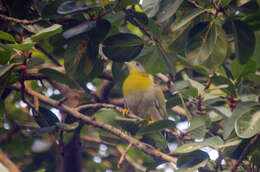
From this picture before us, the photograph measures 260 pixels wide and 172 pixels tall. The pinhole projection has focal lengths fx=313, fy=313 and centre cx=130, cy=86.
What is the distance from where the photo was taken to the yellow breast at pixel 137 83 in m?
3.93

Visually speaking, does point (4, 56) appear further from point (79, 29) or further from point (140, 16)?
point (140, 16)

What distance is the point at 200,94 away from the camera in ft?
7.49

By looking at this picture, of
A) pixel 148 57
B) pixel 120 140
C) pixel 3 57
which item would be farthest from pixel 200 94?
pixel 3 57

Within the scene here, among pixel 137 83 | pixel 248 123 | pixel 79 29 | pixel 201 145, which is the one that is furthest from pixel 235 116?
pixel 137 83

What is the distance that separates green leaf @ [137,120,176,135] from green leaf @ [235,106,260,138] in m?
0.48

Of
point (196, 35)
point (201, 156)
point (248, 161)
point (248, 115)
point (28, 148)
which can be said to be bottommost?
point (28, 148)

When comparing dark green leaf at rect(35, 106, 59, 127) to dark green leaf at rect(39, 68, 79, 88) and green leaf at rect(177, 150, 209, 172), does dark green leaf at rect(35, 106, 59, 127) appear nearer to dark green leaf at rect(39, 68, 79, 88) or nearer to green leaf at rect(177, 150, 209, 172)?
dark green leaf at rect(39, 68, 79, 88)

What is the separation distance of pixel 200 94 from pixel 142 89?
1.93m

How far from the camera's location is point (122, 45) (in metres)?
1.99

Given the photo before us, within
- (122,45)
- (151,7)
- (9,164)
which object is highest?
(151,7)

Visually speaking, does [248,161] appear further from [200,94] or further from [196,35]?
[196,35]

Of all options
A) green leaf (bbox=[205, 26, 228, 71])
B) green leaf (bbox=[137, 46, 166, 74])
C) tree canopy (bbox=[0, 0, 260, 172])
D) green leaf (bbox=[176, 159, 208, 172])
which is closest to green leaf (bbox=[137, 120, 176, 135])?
tree canopy (bbox=[0, 0, 260, 172])

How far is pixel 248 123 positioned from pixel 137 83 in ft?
8.44

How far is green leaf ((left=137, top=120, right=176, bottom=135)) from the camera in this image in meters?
2.07
